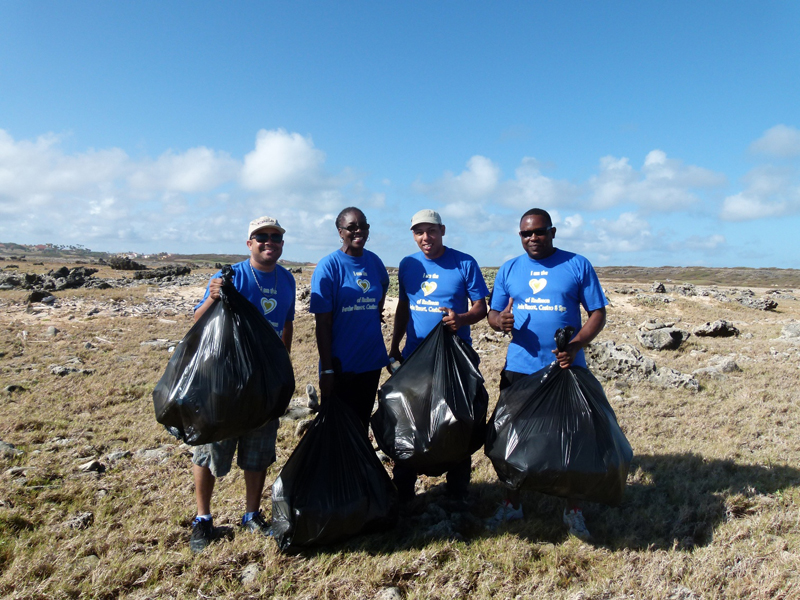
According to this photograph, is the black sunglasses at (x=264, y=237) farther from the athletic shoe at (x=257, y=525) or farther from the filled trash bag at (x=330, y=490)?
the athletic shoe at (x=257, y=525)

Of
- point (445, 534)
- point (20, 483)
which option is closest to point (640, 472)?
point (445, 534)

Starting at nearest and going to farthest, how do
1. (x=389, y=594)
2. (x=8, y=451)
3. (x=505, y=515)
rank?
(x=389, y=594) < (x=505, y=515) < (x=8, y=451)

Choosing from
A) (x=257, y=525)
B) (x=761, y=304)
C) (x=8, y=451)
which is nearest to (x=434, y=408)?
(x=257, y=525)

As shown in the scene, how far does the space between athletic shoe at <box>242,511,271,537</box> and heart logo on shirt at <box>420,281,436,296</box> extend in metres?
1.77

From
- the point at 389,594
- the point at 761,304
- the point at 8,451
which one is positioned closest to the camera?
the point at 389,594

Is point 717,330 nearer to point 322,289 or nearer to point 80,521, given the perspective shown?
point 322,289

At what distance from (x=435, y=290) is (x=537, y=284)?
66 centimetres

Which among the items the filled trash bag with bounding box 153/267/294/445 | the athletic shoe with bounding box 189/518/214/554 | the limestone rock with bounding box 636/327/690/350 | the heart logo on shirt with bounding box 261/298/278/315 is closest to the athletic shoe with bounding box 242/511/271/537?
the athletic shoe with bounding box 189/518/214/554

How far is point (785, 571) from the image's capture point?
2463 millimetres

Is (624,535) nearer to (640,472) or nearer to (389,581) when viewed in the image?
(640,472)

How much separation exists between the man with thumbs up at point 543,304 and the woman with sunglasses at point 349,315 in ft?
2.75

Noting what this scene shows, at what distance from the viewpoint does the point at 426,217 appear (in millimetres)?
3113

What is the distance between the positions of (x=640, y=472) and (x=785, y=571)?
1.42 meters

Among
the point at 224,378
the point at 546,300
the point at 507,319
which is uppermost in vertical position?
the point at 546,300
